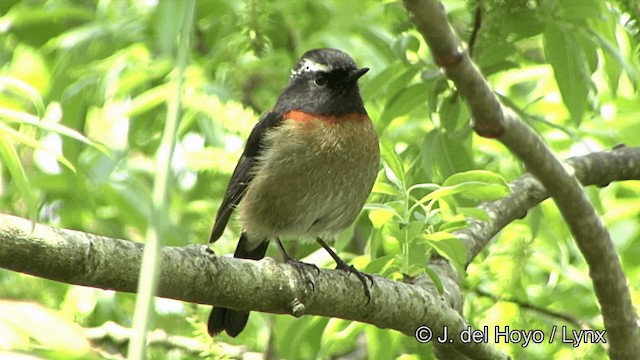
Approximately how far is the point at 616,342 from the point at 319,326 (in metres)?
1.19

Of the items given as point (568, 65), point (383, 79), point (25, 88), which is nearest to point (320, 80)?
point (383, 79)

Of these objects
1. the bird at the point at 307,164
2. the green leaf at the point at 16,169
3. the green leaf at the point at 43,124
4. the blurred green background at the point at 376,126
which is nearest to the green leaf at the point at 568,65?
the blurred green background at the point at 376,126

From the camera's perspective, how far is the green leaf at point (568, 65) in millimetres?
3795

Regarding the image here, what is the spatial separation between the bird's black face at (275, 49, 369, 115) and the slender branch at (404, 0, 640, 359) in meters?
1.94

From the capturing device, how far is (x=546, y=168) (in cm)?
286

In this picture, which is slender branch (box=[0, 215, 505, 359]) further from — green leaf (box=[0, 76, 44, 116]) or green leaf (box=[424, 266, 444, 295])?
green leaf (box=[0, 76, 44, 116])

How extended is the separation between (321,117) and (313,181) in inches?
16.4

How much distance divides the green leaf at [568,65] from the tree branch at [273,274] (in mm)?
669

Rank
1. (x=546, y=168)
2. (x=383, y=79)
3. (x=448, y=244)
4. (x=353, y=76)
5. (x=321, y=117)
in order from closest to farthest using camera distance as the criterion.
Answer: (x=546, y=168) → (x=448, y=244) → (x=383, y=79) → (x=353, y=76) → (x=321, y=117)

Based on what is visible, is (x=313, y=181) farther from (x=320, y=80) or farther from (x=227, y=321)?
(x=227, y=321)

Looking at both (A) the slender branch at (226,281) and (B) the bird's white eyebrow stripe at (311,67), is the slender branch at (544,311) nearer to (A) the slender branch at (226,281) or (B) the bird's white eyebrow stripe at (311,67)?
(A) the slender branch at (226,281)

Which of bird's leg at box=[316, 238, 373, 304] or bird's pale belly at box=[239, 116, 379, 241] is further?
bird's pale belly at box=[239, 116, 379, 241]

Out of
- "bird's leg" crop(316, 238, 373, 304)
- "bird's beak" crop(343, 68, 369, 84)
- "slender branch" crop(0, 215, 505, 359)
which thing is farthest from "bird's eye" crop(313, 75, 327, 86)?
"slender branch" crop(0, 215, 505, 359)

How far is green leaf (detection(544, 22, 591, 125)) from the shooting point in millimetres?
3795
